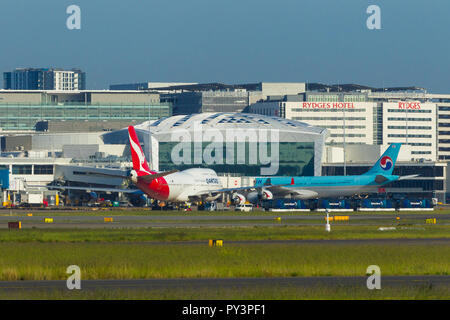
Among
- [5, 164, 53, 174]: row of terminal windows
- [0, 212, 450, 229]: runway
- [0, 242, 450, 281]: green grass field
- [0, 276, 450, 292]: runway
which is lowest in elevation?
[0, 212, 450, 229]: runway

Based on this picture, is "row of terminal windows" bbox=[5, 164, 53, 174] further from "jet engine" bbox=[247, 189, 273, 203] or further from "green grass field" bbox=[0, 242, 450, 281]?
"green grass field" bbox=[0, 242, 450, 281]

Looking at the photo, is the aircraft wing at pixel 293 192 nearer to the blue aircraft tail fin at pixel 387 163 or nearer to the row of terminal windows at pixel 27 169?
the blue aircraft tail fin at pixel 387 163

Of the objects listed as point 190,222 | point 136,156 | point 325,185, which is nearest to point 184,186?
point 136,156

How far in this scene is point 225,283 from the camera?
4112 cm

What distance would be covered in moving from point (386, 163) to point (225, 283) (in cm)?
12706

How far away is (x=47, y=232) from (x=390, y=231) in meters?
27.2

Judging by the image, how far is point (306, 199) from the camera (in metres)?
→ 161

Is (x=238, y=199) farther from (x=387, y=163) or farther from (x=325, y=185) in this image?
(x=387, y=163)

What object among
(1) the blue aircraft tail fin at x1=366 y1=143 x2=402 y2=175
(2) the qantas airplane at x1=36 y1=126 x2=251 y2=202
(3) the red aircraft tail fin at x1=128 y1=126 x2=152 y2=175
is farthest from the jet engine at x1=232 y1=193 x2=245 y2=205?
(1) the blue aircraft tail fin at x1=366 y1=143 x2=402 y2=175

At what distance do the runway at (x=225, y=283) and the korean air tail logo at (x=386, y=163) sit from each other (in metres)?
123

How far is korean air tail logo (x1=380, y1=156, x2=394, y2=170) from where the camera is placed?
6491 inches

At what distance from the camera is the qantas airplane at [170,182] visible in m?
126

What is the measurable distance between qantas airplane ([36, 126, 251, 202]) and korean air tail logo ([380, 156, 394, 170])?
106 ft
